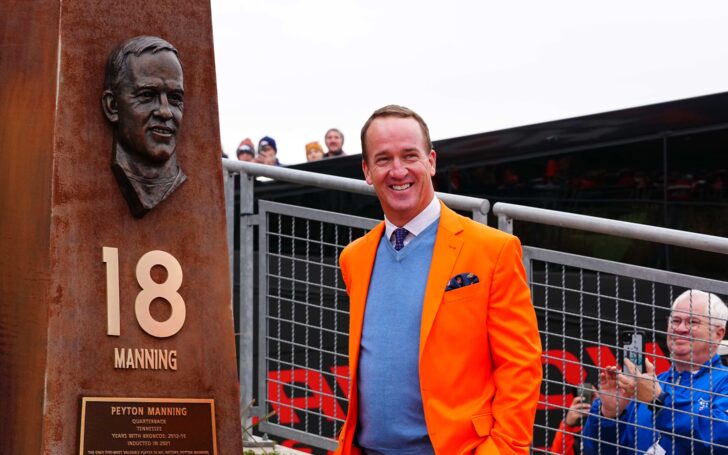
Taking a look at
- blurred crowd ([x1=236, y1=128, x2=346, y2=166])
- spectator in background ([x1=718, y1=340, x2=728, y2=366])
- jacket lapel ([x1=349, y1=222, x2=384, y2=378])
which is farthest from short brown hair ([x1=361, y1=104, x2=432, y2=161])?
blurred crowd ([x1=236, y1=128, x2=346, y2=166])

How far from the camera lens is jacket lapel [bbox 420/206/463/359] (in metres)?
4.38

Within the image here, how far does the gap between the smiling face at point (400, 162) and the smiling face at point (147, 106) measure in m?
1.63

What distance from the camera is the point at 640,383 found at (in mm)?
6016

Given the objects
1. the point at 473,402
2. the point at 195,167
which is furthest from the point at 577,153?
the point at 473,402

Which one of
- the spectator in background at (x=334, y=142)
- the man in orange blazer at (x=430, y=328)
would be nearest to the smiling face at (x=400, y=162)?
the man in orange blazer at (x=430, y=328)

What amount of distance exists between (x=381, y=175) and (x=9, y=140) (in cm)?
228

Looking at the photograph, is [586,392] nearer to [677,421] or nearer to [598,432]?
[598,432]

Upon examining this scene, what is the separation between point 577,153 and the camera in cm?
888

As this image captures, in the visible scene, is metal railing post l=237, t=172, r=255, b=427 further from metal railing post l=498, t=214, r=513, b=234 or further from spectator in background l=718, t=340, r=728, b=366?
spectator in background l=718, t=340, r=728, b=366

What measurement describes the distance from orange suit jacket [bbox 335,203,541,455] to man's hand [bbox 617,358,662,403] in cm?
175

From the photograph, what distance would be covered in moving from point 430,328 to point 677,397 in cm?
207

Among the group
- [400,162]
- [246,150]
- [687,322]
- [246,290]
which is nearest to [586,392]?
[687,322]

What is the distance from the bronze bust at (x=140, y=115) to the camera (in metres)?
5.82

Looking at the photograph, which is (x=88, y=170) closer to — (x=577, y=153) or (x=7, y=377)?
(x=7, y=377)
